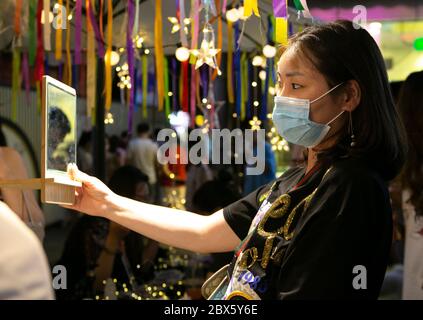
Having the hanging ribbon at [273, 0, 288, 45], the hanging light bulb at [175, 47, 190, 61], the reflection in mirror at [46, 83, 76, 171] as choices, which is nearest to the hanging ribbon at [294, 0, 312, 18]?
the hanging ribbon at [273, 0, 288, 45]

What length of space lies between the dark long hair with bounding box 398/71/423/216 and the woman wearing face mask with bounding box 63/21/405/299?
1.73 m

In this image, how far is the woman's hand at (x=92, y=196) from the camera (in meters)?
2.01

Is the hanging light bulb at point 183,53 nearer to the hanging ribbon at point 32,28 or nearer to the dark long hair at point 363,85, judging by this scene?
the hanging ribbon at point 32,28

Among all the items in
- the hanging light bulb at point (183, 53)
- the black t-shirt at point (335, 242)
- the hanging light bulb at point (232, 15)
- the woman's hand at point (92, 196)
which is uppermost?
the hanging light bulb at point (232, 15)

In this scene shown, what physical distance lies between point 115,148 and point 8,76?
1.50 metres

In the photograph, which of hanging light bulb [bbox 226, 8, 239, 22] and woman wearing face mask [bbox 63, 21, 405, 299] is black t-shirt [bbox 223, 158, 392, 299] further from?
hanging light bulb [bbox 226, 8, 239, 22]

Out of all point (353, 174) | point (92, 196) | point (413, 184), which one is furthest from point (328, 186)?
point (413, 184)

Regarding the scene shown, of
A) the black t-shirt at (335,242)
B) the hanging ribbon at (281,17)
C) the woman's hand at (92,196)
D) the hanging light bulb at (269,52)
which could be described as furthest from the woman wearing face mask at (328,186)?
the hanging light bulb at (269,52)

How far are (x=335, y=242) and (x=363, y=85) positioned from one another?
38 cm

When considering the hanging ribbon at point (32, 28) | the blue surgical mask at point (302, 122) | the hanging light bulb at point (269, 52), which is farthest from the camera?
the hanging light bulb at point (269, 52)

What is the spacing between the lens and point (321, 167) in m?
1.62

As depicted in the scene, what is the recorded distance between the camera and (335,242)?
1461 mm

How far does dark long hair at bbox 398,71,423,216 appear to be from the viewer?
3432 millimetres

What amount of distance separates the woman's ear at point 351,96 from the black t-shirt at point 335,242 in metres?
0.16
